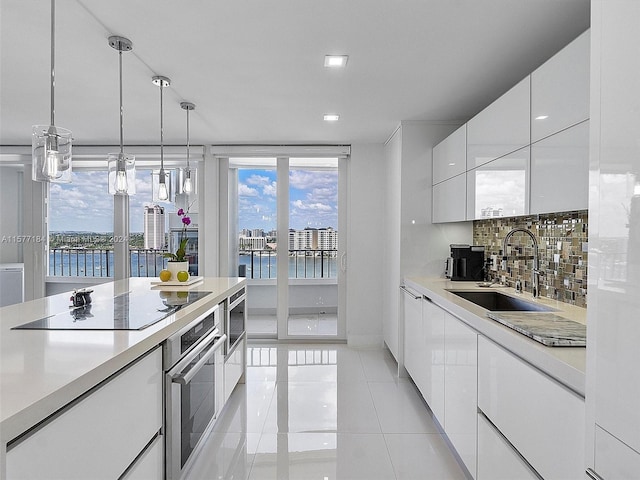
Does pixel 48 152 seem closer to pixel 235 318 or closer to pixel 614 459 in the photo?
pixel 235 318

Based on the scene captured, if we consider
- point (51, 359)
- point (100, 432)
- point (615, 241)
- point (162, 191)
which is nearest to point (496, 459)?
point (615, 241)

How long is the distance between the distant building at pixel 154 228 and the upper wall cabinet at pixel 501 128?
3864 millimetres

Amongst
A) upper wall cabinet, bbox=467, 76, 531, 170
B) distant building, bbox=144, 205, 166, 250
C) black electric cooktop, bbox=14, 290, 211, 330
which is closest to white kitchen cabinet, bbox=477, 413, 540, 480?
upper wall cabinet, bbox=467, 76, 531, 170

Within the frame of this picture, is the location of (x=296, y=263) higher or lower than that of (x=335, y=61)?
lower

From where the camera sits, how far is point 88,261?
5.13 meters

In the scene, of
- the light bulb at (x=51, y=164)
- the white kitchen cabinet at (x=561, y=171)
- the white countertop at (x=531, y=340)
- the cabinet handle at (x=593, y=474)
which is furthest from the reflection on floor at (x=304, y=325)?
the cabinet handle at (x=593, y=474)

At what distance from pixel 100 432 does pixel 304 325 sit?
3.86 meters

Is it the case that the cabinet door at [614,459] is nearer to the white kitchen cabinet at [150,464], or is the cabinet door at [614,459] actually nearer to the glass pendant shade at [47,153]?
the white kitchen cabinet at [150,464]

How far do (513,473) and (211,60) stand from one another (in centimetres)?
267

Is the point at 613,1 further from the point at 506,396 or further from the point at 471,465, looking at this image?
the point at 471,465

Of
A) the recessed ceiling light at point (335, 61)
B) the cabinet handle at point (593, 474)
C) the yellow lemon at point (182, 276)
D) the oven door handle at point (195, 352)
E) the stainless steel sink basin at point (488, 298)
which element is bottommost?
the oven door handle at point (195, 352)

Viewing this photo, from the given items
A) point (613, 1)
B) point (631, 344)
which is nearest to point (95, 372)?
point (631, 344)

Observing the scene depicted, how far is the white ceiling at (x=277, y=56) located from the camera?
1.93 meters

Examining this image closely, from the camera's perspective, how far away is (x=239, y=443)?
2.54 m
